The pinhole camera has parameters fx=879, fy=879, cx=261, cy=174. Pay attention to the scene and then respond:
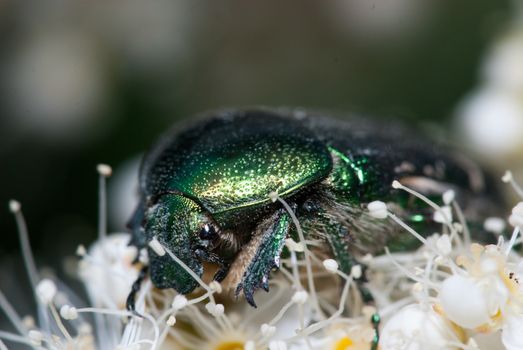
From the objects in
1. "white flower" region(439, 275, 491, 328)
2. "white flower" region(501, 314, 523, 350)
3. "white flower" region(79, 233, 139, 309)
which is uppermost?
"white flower" region(439, 275, 491, 328)

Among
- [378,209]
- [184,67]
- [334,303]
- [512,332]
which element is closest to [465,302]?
[512,332]

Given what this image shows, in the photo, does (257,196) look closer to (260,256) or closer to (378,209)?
(260,256)

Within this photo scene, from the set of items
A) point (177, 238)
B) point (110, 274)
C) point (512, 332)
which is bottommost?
point (110, 274)

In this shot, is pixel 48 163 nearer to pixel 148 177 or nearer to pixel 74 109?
pixel 74 109

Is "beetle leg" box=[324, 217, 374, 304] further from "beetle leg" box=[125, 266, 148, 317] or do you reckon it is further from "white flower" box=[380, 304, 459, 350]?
"beetle leg" box=[125, 266, 148, 317]

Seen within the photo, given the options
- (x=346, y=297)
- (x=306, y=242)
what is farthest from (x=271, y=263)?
(x=346, y=297)

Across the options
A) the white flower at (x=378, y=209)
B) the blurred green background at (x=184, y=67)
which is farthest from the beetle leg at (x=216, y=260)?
the blurred green background at (x=184, y=67)

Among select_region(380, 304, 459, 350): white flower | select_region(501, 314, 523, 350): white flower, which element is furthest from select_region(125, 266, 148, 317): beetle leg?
select_region(501, 314, 523, 350): white flower

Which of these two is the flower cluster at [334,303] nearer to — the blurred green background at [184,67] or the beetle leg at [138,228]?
the beetle leg at [138,228]
